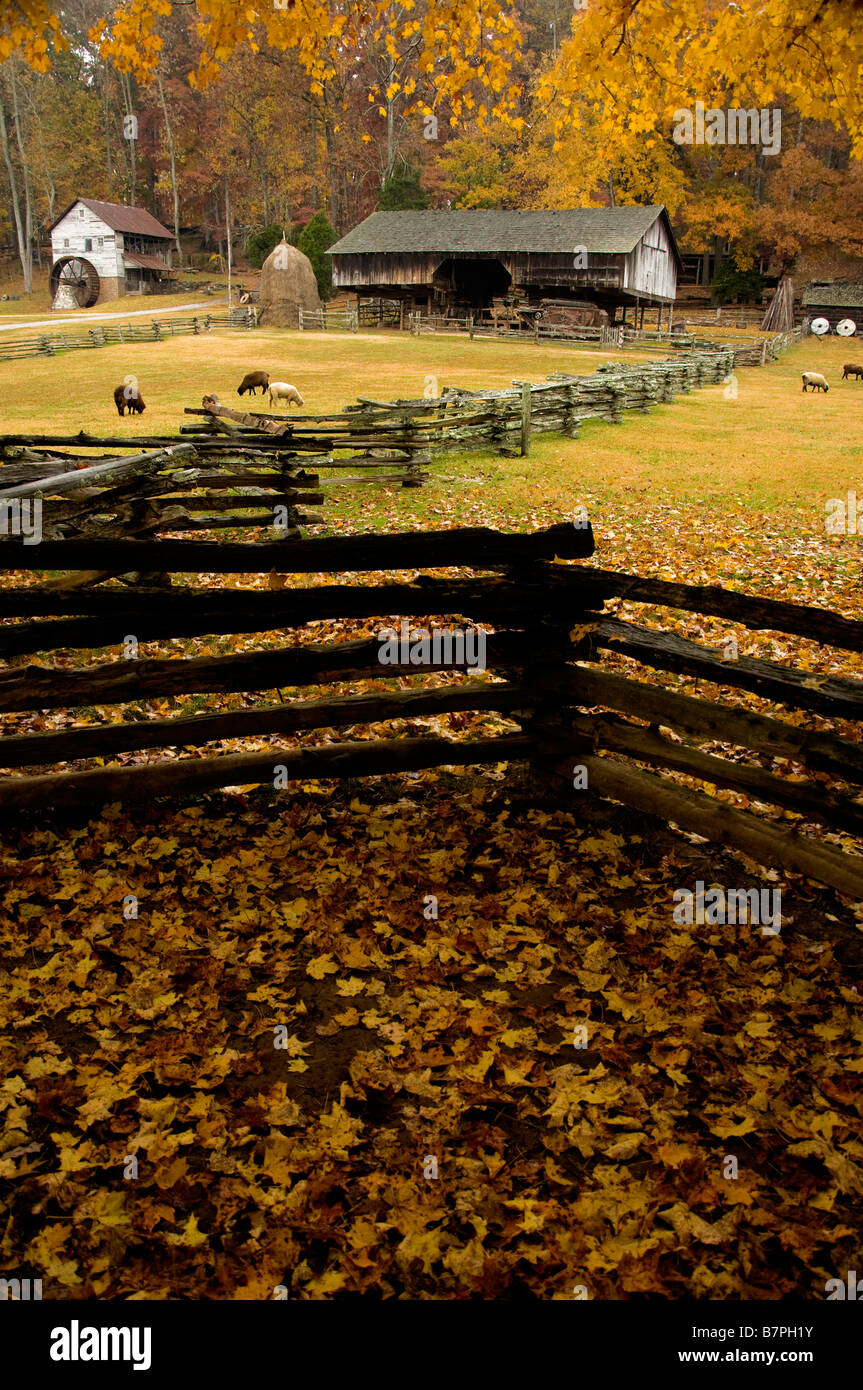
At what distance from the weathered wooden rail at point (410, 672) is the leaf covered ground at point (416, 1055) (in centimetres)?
30

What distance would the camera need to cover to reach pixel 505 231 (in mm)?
50031

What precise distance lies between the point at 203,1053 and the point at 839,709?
3.13m

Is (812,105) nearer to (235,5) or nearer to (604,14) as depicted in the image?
(604,14)

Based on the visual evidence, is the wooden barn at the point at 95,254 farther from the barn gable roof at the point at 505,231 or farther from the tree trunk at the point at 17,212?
A: the barn gable roof at the point at 505,231

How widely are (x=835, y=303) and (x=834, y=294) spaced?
1.05 meters

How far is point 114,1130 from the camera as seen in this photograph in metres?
3.01

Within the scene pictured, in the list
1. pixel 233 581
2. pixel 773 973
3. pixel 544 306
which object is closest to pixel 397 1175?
pixel 773 973

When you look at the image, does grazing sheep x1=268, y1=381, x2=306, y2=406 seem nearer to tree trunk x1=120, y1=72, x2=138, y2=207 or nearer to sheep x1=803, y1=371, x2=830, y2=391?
sheep x1=803, y1=371, x2=830, y2=391

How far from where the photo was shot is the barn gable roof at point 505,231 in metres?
47.1

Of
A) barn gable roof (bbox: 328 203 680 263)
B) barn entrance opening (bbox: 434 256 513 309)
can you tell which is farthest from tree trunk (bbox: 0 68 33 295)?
barn entrance opening (bbox: 434 256 513 309)

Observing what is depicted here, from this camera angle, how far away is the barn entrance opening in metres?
52.6

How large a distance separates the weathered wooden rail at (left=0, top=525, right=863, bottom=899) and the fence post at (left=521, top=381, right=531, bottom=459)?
12527mm

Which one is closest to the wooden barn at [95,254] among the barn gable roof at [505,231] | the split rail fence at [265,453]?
the barn gable roof at [505,231]

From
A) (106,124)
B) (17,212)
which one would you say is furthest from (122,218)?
(106,124)
